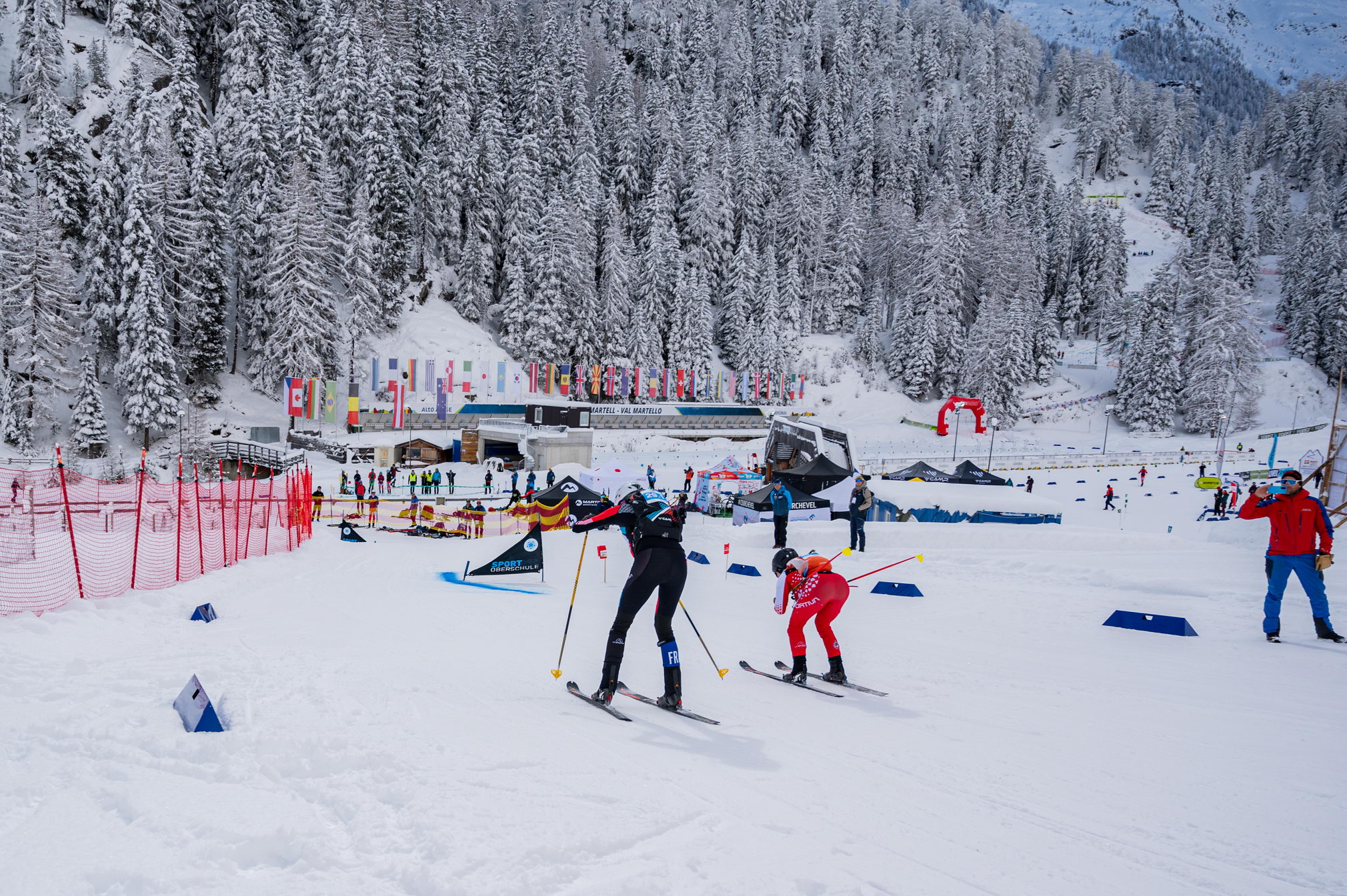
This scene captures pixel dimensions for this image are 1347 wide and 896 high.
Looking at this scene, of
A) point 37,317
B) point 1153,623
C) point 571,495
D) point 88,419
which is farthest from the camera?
point 37,317

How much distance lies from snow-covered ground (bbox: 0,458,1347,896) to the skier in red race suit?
43 centimetres

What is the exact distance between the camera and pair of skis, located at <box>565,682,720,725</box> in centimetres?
563

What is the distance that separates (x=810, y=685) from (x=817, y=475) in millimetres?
18363

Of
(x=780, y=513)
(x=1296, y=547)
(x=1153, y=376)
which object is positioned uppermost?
(x=1153, y=376)

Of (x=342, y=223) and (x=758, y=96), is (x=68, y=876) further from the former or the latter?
(x=758, y=96)

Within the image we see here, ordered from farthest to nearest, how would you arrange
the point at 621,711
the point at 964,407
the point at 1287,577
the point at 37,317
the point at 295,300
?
the point at 964,407 < the point at 295,300 < the point at 37,317 < the point at 1287,577 < the point at 621,711

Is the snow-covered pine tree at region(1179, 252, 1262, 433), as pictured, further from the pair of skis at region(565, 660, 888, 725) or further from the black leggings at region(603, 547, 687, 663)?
the black leggings at region(603, 547, 687, 663)

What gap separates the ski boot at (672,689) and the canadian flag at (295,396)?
4212cm

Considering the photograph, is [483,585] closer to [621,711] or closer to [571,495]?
[621,711]

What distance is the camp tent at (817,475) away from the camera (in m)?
24.7

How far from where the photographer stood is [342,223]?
5538 centimetres

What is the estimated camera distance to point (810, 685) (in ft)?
22.3

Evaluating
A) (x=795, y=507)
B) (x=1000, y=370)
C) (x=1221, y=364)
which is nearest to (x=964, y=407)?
(x=1000, y=370)

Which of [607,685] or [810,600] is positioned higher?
[810,600]
